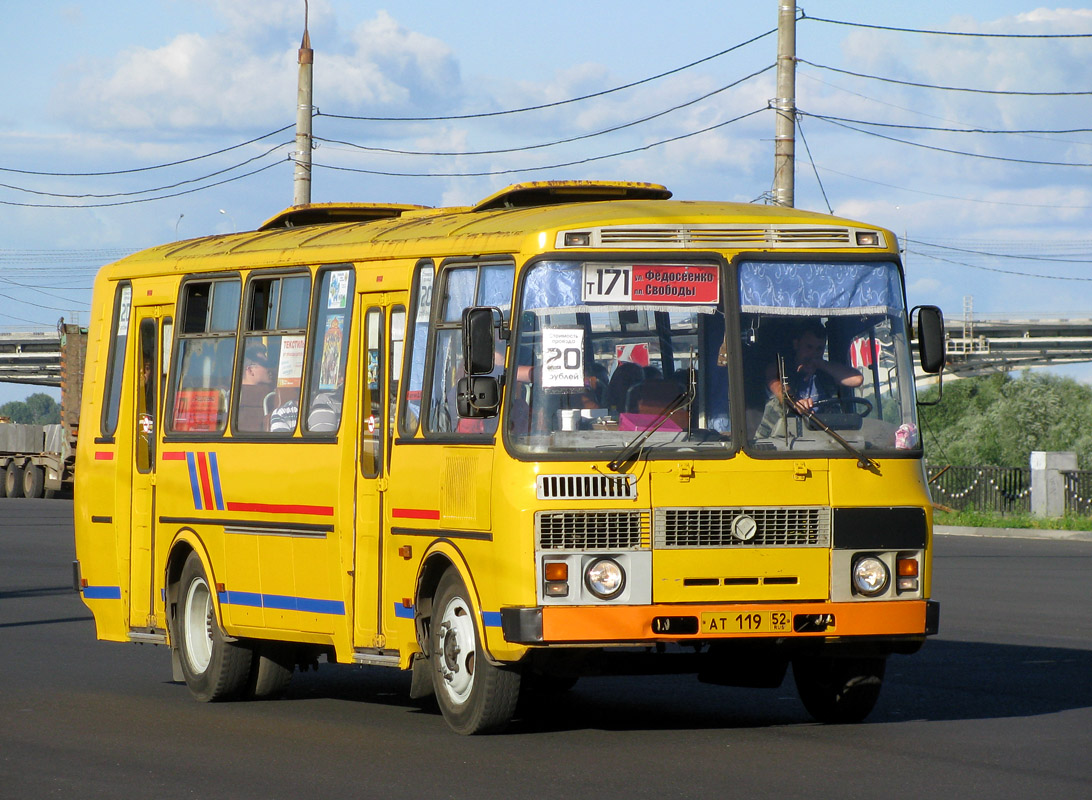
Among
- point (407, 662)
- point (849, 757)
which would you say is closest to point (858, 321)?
point (849, 757)

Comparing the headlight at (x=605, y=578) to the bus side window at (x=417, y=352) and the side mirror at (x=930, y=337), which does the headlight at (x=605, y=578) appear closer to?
the bus side window at (x=417, y=352)

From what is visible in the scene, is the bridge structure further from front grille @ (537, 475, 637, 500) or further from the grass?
front grille @ (537, 475, 637, 500)

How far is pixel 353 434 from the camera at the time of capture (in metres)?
10.9

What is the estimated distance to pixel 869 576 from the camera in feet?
31.6

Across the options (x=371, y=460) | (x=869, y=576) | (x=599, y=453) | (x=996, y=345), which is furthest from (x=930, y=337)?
→ (x=996, y=345)

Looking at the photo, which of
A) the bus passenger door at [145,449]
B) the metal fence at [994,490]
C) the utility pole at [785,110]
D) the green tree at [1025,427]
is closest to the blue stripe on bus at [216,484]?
the bus passenger door at [145,449]

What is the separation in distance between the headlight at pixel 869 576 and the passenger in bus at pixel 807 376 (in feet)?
2.64

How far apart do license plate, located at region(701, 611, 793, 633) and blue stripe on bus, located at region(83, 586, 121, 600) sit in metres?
5.29

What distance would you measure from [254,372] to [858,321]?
3942mm

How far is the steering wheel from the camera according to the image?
9773 millimetres

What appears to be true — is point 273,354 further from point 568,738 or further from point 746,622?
point 746,622

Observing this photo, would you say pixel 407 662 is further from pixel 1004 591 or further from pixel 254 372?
pixel 1004 591

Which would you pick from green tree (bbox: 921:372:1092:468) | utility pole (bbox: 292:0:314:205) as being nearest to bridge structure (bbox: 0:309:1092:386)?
green tree (bbox: 921:372:1092:468)

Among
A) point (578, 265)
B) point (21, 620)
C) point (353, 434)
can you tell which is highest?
point (578, 265)
